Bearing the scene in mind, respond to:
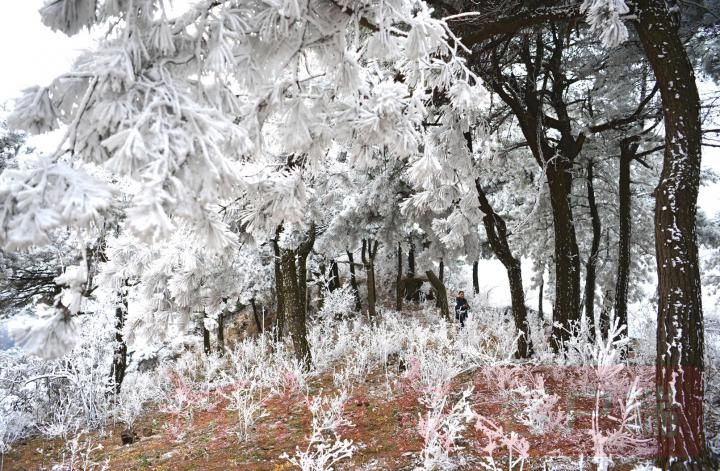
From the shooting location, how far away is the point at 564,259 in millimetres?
6961

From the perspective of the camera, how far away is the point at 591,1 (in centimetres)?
361

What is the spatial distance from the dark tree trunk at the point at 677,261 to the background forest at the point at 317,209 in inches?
0.6

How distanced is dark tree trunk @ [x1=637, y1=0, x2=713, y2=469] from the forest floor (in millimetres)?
489

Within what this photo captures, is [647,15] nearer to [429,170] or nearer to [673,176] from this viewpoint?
[673,176]

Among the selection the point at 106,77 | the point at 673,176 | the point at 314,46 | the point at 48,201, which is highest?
the point at 314,46

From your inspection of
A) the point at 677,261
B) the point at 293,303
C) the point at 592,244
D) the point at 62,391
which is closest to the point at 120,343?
the point at 62,391

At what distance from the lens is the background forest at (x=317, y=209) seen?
2018mm

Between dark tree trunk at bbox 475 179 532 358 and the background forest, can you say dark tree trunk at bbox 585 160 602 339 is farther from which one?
dark tree trunk at bbox 475 179 532 358

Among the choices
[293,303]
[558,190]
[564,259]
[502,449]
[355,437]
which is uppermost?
[558,190]

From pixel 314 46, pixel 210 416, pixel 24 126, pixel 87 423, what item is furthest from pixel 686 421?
pixel 87 423

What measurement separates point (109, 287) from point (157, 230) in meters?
4.96

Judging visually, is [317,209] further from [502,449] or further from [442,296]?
[442,296]

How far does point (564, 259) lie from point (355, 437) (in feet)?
14.4

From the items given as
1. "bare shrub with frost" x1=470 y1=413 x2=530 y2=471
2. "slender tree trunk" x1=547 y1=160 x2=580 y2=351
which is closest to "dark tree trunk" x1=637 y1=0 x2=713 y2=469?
"bare shrub with frost" x1=470 y1=413 x2=530 y2=471
